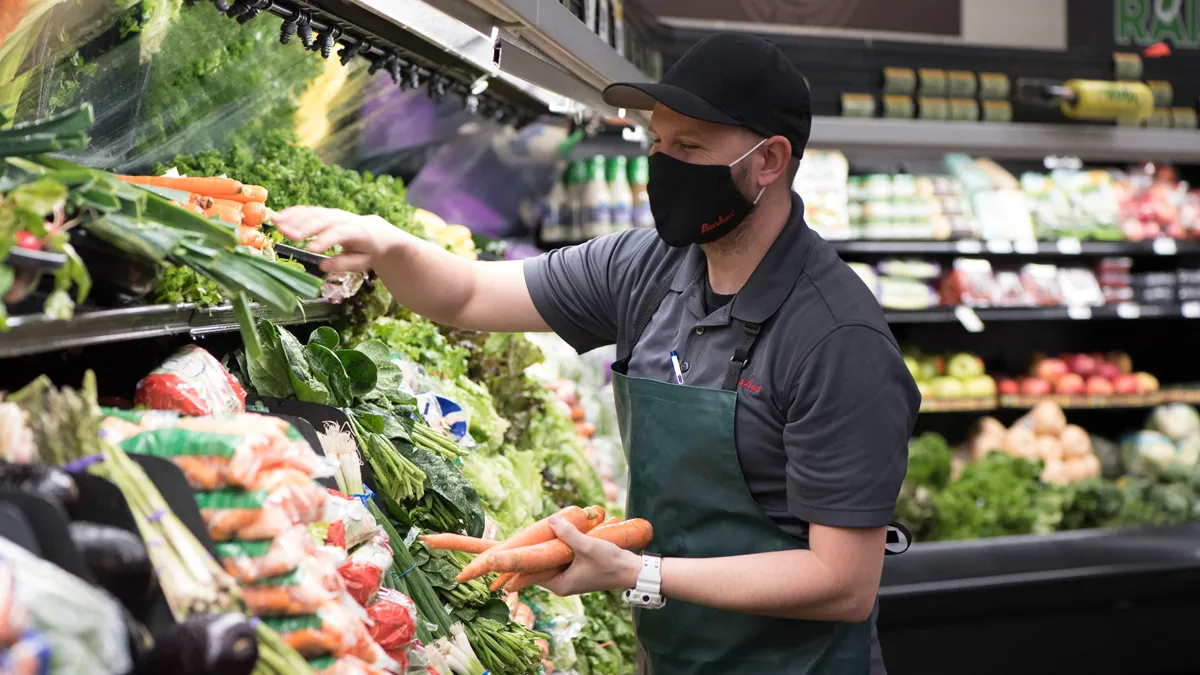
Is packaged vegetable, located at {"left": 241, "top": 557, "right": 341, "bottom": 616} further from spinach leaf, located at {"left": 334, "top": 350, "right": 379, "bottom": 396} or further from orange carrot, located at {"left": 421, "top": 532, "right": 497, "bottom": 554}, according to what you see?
spinach leaf, located at {"left": 334, "top": 350, "right": 379, "bottom": 396}

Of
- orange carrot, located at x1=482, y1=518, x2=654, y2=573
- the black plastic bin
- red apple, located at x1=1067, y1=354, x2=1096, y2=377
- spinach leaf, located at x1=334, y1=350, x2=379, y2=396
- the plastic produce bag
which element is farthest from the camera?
red apple, located at x1=1067, y1=354, x2=1096, y2=377

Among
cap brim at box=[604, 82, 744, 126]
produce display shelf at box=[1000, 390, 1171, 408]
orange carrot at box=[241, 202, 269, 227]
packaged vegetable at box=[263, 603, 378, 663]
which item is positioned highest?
cap brim at box=[604, 82, 744, 126]

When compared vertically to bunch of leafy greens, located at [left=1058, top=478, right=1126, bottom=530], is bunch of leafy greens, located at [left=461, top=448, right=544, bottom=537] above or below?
above

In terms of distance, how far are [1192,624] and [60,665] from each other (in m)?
5.50

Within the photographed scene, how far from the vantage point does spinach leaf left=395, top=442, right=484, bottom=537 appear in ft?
8.18

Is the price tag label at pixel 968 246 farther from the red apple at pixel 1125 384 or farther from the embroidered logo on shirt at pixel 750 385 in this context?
the embroidered logo on shirt at pixel 750 385

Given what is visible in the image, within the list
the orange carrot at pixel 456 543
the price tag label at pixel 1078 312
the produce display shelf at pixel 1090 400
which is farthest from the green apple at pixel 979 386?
the orange carrot at pixel 456 543

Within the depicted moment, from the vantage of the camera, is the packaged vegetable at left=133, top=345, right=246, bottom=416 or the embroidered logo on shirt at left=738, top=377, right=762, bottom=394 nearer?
the packaged vegetable at left=133, top=345, right=246, bottom=416

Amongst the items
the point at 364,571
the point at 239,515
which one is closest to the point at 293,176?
the point at 364,571

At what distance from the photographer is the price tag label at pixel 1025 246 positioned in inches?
248

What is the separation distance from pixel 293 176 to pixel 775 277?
52.3 inches

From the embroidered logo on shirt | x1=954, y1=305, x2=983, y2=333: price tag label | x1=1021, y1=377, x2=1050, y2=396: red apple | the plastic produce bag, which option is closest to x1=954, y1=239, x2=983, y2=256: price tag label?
x1=954, y1=305, x2=983, y2=333: price tag label

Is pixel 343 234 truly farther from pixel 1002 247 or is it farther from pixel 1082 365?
pixel 1082 365

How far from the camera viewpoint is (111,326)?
5.00 ft
